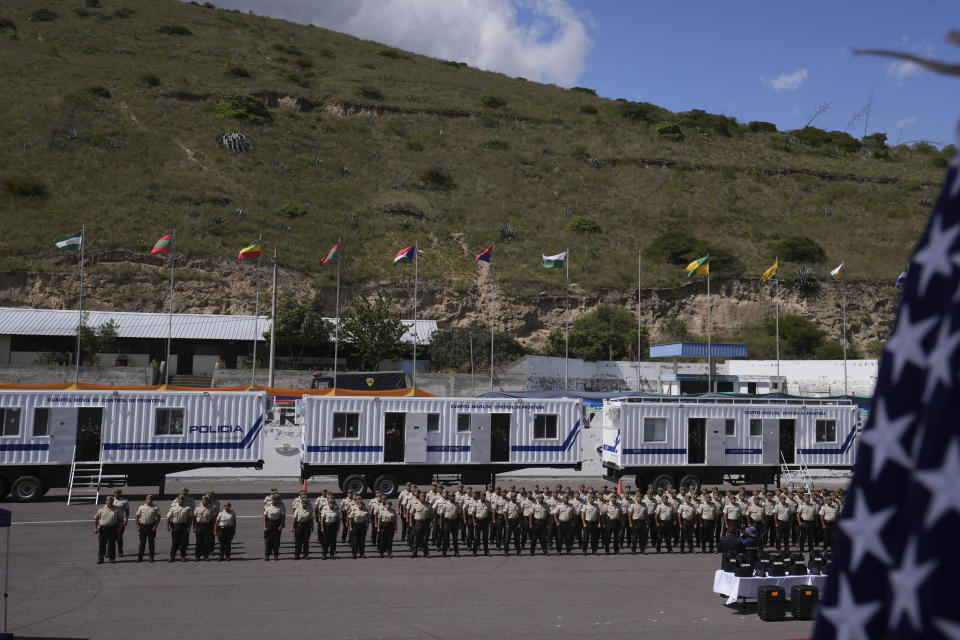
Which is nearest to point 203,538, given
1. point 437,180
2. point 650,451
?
point 650,451

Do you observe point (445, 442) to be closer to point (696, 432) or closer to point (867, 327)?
point (696, 432)

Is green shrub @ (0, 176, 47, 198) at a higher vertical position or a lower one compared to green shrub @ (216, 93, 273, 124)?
lower

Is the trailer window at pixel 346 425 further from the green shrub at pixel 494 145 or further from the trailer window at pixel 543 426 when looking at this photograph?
the green shrub at pixel 494 145

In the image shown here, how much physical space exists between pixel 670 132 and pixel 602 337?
56663mm

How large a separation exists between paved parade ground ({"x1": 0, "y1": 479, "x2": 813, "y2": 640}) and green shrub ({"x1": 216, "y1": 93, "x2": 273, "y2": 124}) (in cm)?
7248

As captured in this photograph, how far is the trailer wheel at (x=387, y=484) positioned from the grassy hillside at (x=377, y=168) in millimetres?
38664

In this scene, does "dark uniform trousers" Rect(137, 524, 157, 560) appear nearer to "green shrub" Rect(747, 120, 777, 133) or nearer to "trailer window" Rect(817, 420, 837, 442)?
"trailer window" Rect(817, 420, 837, 442)

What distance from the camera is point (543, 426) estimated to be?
23922 millimetres

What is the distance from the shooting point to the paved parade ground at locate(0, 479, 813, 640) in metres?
11.0

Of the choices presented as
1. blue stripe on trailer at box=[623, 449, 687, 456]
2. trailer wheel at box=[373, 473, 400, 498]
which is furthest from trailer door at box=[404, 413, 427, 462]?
blue stripe on trailer at box=[623, 449, 687, 456]

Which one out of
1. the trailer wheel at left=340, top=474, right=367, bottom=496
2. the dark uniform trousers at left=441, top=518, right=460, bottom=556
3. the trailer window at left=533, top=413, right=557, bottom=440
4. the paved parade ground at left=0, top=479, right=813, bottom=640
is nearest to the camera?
the paved parade ground at left=0, top=479, right=813, bottom=640

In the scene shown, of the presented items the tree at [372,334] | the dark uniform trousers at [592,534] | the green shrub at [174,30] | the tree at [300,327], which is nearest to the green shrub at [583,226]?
the tree at [372,334]

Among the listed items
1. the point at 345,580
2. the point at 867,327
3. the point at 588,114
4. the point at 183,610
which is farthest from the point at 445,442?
the point at 588,114

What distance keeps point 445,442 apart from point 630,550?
734 centimetres
